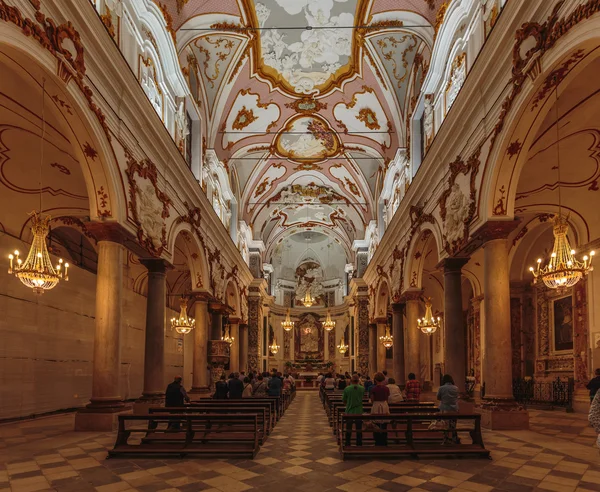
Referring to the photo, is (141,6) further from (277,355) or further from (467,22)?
(277,355)

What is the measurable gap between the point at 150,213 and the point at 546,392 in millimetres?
13141

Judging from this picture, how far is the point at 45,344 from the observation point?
15.3m

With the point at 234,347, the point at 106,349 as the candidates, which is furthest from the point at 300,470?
the point at 234,347

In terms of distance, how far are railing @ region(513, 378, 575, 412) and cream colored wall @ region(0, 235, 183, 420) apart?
13820 mm

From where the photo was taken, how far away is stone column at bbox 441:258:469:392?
1378cm

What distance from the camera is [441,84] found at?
1561 cm

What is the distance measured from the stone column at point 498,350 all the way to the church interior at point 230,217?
0.04 meters

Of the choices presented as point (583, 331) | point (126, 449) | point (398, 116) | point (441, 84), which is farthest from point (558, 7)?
point (398, 116)

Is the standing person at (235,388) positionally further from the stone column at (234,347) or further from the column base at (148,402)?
the stone column at (234,347)

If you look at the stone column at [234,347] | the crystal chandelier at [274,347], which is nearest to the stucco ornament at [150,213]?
the stone column at [234,347]

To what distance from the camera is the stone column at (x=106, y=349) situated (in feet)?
35.9

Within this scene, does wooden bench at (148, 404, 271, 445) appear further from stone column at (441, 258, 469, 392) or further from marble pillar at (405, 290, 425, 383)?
marble pillar at (405, 290, 425, 383)

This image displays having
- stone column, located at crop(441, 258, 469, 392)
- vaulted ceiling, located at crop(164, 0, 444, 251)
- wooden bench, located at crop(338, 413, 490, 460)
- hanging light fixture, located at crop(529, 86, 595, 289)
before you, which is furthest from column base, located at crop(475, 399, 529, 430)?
vaulted ceiling, located at crop(164, 0, 444, 251)

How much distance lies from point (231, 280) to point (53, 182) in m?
14.2
